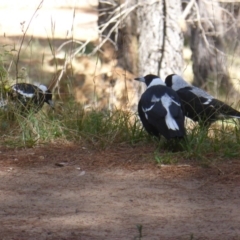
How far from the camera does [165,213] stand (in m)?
4.52

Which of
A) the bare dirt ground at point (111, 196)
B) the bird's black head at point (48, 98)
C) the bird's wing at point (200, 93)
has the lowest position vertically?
the bare dirt ground at point (111, 196)

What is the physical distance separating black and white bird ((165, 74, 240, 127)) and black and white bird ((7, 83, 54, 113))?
1339 millimetres

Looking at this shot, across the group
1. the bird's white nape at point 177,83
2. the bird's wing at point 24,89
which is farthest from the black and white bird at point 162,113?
the bird's white nape at point 177,83

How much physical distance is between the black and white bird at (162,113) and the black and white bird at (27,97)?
3.18ft

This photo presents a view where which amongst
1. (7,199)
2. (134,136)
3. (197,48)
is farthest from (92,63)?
(7,199)

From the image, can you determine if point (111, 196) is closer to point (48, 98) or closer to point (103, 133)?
point (103, 133)

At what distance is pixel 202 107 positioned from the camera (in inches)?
290

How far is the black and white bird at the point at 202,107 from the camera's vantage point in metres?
6.91

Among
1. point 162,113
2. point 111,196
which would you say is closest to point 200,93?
point 162,113

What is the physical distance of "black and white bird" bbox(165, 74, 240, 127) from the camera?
691cm

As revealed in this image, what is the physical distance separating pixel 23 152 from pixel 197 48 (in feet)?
26.6

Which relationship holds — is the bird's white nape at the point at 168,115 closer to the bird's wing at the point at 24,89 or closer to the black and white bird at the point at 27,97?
the black and white bird at the point at 27,97

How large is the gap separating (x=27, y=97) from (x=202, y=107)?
172cm

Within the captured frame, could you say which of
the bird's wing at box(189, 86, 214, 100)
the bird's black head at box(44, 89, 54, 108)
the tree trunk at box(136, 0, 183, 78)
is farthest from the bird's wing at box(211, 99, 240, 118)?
the tree trunk at box(136, 0, 183, 78)
